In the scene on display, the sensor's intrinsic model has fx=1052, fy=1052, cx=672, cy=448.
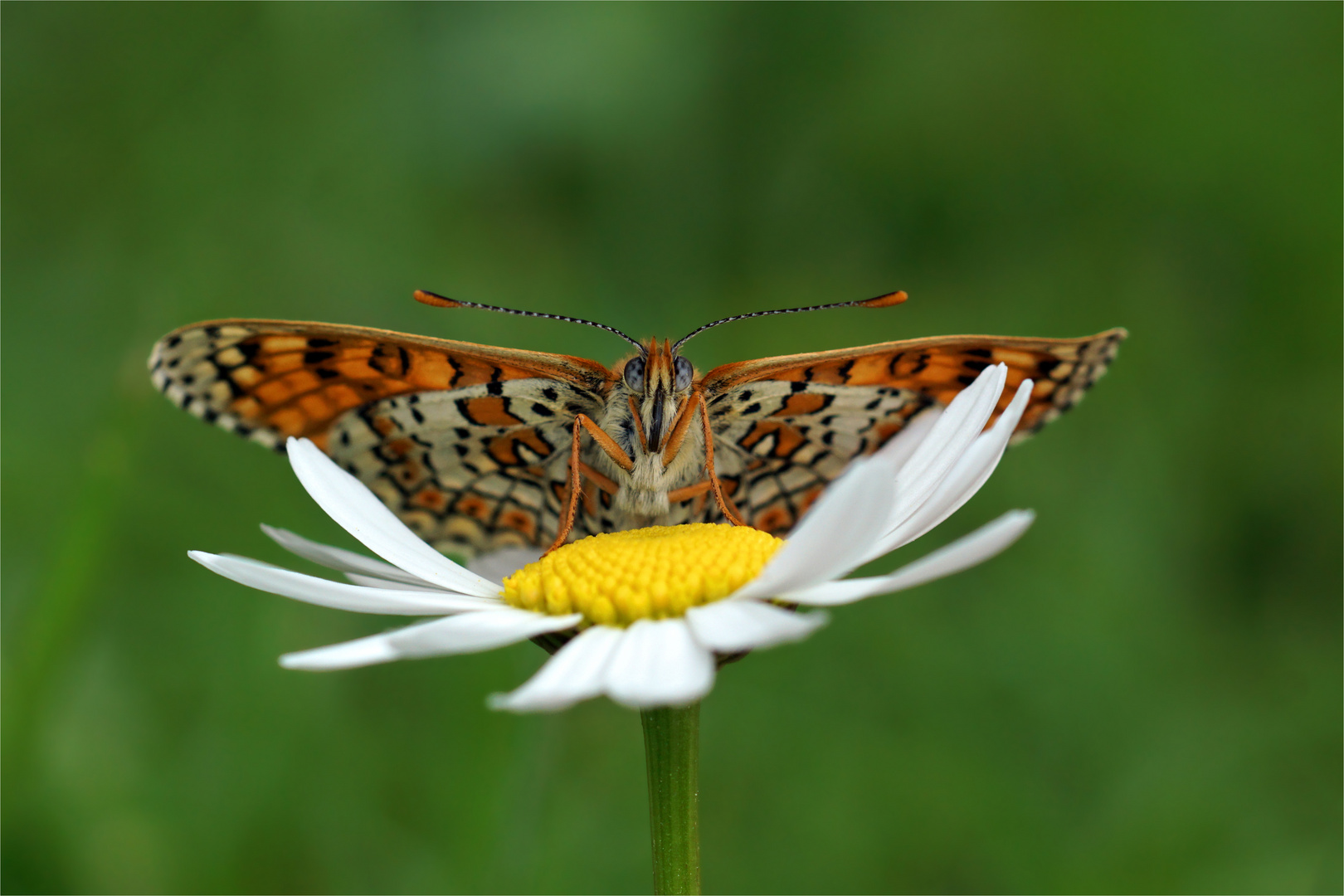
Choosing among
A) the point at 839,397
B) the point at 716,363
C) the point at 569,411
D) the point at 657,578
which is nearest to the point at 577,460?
the point at 569,411

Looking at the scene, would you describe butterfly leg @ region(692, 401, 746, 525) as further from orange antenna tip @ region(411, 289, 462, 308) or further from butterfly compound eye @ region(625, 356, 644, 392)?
orange antenna tip @ region(411, 289, 462, 308)

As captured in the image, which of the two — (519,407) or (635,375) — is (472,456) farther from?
(635,375)

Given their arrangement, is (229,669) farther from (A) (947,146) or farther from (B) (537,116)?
(A) (947,146)

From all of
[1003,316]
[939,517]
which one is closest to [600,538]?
[939,517]

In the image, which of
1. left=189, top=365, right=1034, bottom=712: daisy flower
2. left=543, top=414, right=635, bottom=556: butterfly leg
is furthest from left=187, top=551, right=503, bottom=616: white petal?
left=543, top=414, right=635, bottom=556: butterfly leg

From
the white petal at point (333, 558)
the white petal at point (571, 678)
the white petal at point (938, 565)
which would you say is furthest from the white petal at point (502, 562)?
the white petal at point (938, 565)

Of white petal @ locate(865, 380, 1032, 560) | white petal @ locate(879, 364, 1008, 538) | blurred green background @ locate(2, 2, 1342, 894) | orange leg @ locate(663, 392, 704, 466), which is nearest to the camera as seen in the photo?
white petal @ locate(865, 380, 1032, 560)
